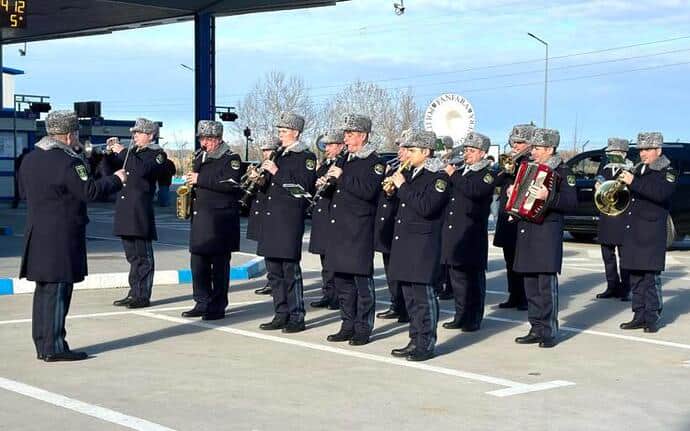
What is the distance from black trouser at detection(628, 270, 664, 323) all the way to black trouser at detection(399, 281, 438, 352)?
108 inches

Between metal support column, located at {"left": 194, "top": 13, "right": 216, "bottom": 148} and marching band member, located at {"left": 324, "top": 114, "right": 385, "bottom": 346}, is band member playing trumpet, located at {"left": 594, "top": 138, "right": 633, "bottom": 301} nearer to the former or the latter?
marching band member, located at {"left": 324, "top": 114, "right": 385, "bottom": 346}

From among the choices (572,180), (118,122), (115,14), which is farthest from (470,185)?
(118,122)

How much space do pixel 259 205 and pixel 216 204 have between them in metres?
1.34

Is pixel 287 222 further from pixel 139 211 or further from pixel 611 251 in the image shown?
pixel 611 251

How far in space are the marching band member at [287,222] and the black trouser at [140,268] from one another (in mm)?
1953

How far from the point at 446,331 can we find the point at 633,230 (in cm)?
210

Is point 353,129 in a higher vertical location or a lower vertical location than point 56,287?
higher

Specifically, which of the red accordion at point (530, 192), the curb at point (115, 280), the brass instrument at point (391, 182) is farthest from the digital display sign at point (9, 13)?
the red accordion at point (530, 192)

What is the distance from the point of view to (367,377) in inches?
316

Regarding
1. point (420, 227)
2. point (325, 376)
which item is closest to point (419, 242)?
point (420, 227)

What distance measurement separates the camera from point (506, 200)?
11180mm

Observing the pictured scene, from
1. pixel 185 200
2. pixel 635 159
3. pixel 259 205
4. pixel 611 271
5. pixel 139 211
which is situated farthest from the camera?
pixel 635 159

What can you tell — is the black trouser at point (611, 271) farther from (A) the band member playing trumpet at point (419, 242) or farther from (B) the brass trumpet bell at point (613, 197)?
(A) the band member playing trumpet at point (419, 242)

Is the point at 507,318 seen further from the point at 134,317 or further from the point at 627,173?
the point at 134,317
